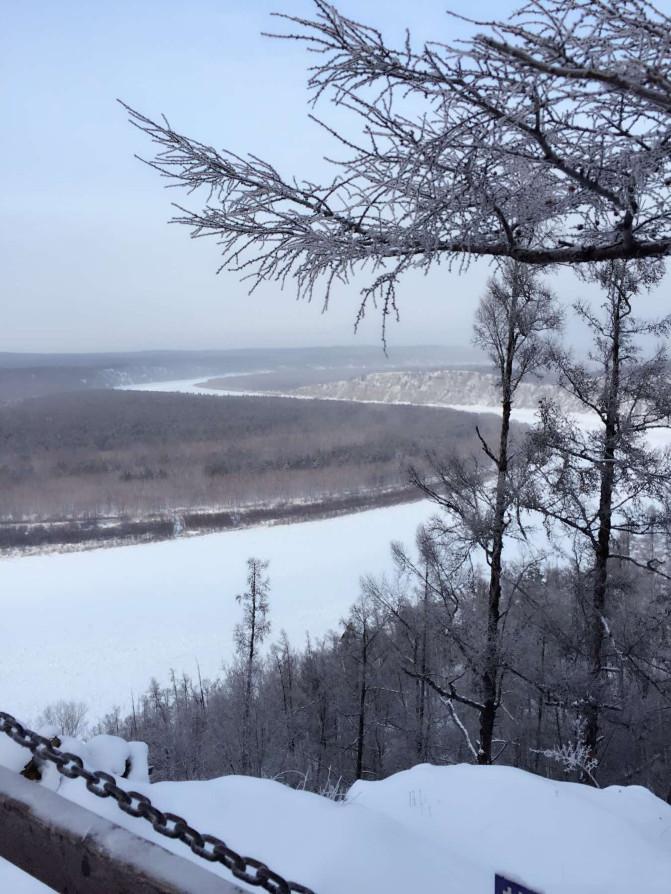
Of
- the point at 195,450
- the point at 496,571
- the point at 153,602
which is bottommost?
the point at 153,602

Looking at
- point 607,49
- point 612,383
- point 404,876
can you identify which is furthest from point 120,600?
point 607,49

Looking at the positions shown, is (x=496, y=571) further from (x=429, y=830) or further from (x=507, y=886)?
(x=507, y=886)

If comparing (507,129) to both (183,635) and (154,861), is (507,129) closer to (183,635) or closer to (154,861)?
(154,861)

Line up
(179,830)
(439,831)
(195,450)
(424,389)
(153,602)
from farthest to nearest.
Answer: (424,389)
(195,450)
(153,602)
(439,831)
(179,830)

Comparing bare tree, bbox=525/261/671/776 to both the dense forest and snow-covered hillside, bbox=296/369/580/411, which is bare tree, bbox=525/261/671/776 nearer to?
the dense forest

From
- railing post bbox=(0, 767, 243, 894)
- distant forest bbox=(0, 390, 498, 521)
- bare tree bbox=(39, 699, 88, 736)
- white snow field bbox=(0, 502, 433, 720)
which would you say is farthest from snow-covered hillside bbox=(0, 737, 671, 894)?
distant forest bbox=(0, 390, 498, 521)

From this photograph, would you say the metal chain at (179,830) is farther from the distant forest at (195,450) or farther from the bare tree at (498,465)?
the distant forest at (195,450)

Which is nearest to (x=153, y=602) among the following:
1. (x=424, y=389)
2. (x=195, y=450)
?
(x=195, y=450)
